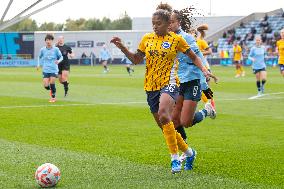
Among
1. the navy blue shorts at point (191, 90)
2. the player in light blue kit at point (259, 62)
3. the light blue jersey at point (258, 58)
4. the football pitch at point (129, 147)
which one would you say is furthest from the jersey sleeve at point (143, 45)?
the light blue jersey at point (258, 58)

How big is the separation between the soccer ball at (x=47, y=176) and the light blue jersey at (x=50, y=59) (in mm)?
15955

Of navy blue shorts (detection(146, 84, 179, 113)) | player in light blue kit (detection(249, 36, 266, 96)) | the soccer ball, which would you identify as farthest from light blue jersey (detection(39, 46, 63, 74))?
the soccer ball

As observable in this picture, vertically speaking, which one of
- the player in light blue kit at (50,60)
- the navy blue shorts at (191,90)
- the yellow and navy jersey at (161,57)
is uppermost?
the yellow and navy jersey at (161,57)

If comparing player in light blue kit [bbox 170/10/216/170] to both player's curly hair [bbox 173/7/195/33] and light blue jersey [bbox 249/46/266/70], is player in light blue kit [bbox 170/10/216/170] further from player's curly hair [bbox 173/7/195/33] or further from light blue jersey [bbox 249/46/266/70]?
light blue jersey [bbox 249/46/266/70]

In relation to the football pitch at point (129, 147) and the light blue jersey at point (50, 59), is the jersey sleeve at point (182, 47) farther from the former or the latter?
the light blue jersey at point (50, 59)

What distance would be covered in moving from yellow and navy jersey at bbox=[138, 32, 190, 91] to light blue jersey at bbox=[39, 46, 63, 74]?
1486 cm

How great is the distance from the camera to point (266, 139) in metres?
12.8

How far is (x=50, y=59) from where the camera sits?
79.3ft

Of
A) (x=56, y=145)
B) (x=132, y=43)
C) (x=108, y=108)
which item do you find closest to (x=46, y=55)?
(x=108, y=108)

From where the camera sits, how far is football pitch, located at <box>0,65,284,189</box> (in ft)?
28.6

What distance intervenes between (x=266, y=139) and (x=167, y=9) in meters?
4.14

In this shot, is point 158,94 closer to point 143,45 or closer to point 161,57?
point 161,57

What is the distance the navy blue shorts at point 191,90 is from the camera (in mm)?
10594

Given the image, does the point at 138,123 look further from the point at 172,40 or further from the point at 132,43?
the point at 132,43
